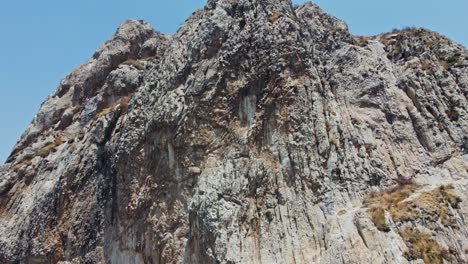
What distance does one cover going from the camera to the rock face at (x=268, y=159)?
2434 cm

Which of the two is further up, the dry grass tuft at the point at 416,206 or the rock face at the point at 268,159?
the rock face at the point at 268,159

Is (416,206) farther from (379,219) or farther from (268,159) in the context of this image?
(268,159)

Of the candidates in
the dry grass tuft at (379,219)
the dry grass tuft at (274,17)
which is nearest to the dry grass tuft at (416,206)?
the dry grass tuft at (379,219)

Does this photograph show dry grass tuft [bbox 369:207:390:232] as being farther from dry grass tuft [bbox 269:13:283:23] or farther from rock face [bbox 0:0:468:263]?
dry grass tuft [bbox 269:13:283:23]

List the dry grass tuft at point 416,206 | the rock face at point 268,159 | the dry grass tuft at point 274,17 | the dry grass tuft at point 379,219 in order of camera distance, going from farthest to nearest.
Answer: the dry grass tuft at point 274,17 → the rock face at point 268,159 → the dry grass tuft at point 416,206 → the dry grass tuft at point 379,219

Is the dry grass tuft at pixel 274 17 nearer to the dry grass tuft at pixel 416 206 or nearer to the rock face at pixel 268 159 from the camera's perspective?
the rock face at pixel 268 159

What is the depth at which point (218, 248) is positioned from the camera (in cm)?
2539

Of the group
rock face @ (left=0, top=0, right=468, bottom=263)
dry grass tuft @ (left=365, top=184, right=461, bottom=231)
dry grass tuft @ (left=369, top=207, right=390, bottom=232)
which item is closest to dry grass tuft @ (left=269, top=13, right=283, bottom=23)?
rock face @ (left=0, top=0, right=468, bottom=263)

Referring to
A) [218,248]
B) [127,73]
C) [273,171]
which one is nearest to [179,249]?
[218,248]

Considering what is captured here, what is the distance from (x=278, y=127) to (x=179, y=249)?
9926 mm

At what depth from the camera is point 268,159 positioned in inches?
1118

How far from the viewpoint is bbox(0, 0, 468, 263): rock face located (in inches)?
958

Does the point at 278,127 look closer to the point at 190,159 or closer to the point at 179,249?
the point at 190,159

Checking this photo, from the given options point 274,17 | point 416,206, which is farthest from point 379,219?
point 274,17
